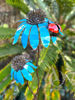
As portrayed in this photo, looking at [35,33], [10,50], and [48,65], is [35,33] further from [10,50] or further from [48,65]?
[10,50]

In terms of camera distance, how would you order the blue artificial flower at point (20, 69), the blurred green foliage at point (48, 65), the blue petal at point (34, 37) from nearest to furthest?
the blue petal at point (34, 37), the blue artificial flower at point (20, 69), the blurred green foliage at point (48, 65)

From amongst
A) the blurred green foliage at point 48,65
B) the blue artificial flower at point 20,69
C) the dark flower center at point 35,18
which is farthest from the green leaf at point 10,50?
the dark flower center at point 35,18

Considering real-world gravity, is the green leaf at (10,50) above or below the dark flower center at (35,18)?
below

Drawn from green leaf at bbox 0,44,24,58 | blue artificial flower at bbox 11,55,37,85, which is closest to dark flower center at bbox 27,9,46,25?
blue artificial flower at bbox 11,55,37,85

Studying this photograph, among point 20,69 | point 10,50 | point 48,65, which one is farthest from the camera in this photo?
point 10,50

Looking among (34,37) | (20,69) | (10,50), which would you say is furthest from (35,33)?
(10,50)

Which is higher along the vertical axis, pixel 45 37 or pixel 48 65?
pixel 45 37

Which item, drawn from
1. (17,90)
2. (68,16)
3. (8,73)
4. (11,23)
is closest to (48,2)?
(68,16)

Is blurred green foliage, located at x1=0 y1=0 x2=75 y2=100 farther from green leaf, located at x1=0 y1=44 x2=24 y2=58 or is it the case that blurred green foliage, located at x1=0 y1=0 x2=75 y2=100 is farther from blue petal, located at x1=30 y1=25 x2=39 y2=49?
blue petal, located at x1=30 y1=25 x2=39 y2=49

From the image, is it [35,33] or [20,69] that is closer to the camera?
[35,33]

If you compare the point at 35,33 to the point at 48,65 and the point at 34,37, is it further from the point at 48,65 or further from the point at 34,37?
the point at 48,65

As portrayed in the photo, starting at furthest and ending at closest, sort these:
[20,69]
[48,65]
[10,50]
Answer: [10,50] → [48,65] → [20,69]

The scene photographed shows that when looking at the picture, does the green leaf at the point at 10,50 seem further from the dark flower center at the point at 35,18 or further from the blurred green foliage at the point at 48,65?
the dark flower center at the point at 35,18
